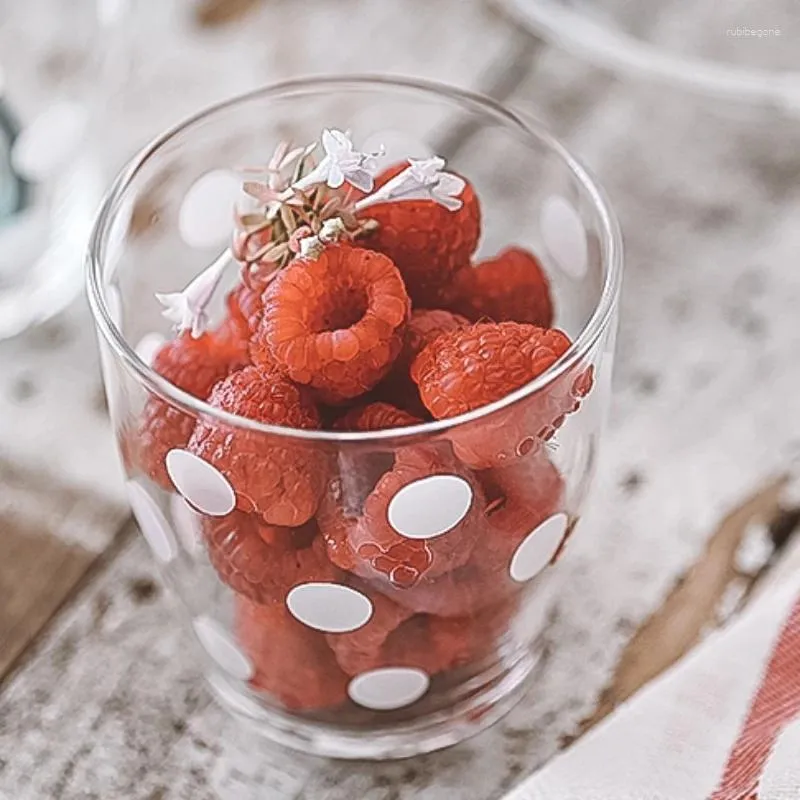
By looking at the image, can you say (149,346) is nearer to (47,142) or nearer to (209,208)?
(209,208)

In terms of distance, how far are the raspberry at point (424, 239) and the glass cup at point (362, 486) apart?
0.18ft

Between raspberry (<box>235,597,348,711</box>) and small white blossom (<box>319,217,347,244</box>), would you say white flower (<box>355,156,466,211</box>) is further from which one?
raspberry (<box>235,597,348,711</box>)

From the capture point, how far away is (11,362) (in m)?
0.74

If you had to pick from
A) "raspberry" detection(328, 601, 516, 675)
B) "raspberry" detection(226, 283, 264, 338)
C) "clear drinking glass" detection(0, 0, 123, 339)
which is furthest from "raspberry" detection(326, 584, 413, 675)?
"clear drinking glass" detection(0, 0, 123, 339)

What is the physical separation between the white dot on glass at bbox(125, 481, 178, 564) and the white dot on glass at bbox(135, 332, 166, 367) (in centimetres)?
5

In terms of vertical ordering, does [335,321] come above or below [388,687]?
above

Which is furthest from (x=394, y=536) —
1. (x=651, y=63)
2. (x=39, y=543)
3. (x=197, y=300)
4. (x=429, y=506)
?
(x=651, y=63)

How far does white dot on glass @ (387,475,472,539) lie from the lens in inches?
18.6

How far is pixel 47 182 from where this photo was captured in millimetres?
807

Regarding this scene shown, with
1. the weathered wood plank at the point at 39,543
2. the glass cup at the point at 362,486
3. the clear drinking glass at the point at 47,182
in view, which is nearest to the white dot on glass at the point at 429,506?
the glass cup at the point at 362,486

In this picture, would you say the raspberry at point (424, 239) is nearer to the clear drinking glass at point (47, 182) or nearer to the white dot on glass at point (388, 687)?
the white dot on glass at point (388, 687)

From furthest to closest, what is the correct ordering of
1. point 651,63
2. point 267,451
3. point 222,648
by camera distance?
point 651,63, point 222,648, point 267,451

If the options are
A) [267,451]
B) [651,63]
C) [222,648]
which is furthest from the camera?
[651,63]

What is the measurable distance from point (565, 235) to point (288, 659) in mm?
209
